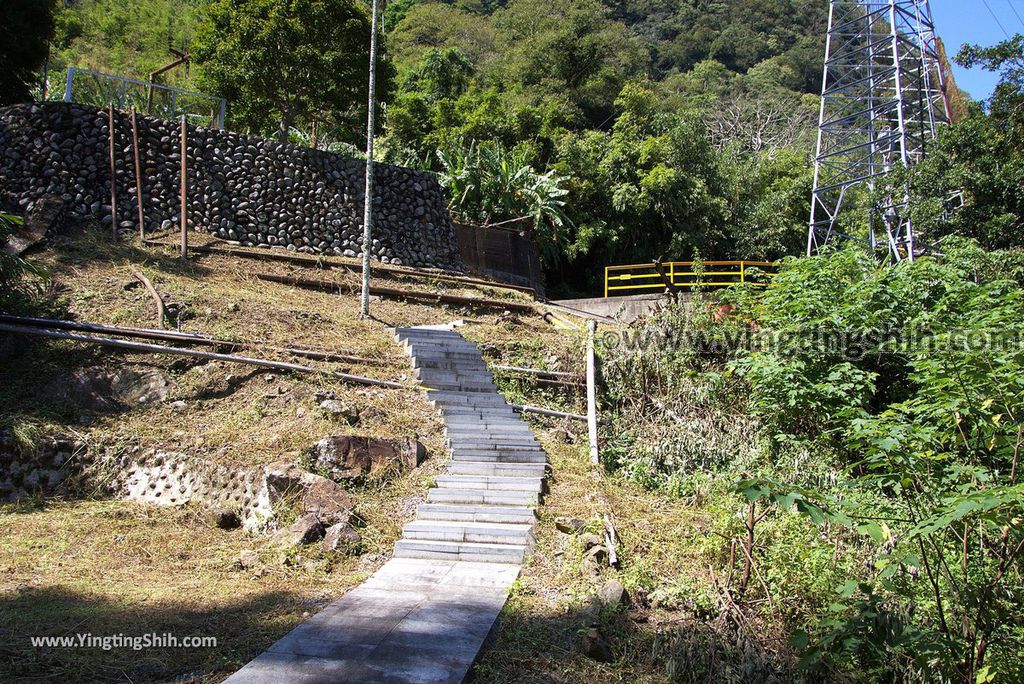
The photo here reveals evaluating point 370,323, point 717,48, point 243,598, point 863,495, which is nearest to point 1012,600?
point 863,495

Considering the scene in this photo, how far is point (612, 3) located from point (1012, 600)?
210ft

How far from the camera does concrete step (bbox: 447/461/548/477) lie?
8000 mm

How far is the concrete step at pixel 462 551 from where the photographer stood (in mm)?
6391

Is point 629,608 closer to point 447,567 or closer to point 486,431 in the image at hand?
point 447,567

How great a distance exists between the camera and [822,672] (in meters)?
4.74

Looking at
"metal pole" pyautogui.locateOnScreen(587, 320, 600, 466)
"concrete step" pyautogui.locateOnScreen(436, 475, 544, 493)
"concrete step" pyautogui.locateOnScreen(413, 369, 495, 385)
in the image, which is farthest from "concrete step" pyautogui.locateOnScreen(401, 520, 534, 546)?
"concrete step" pyautogui.locateOnScreen(413, 369, 495, 385)

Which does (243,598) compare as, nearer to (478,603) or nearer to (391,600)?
(391,600)

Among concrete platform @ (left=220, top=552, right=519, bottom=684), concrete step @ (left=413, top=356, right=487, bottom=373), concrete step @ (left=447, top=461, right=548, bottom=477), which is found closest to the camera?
concrete platform @ (left=220, top=552, right=519, bottom=684)

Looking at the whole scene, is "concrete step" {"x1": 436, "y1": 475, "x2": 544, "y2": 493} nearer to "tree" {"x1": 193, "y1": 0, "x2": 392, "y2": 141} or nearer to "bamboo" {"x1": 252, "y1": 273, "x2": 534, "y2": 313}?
"bamboo" {"x1": 252, "y1": 273, "x2": 534, "y2": 313}

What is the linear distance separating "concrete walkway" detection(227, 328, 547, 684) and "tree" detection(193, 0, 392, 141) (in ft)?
30.8

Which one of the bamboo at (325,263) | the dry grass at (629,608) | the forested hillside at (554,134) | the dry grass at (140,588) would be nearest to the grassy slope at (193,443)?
the dry grass at (140,588)

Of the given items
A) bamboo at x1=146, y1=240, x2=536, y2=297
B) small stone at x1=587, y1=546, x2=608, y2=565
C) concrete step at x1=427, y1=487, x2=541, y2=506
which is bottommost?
small stone at x1=587, y1=546, x2=608, y2=565

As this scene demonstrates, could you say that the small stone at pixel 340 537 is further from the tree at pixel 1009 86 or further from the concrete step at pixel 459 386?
the tree at pixel 1009 86

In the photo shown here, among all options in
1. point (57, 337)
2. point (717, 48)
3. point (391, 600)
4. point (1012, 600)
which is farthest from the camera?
point (717, 48)
